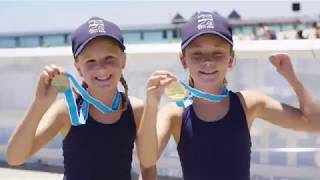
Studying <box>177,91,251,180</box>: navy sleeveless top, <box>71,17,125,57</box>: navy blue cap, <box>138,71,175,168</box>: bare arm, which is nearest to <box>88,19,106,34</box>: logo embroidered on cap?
<box>71,17,125,57</box>: navy blue cap

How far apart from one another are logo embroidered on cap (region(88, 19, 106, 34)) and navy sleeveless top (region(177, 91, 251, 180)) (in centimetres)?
56

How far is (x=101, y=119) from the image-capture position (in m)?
2.65

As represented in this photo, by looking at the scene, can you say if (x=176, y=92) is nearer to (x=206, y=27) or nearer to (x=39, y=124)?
(x=206, y=27)

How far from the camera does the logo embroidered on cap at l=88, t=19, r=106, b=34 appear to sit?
2.54 metres

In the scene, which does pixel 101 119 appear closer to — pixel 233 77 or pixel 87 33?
pixel 87 33

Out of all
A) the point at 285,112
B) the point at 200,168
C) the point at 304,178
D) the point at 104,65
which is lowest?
the point at 304,178

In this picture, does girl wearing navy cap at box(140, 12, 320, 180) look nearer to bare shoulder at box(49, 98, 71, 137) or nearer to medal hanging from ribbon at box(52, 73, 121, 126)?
medal hanging from ribbon at box(52, 73, 121, 126)

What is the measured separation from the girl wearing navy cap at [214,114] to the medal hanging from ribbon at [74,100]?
8.8 inches

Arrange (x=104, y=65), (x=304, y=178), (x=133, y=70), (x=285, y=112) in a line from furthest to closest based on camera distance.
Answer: (x=133, y=70), (x=304, y=178), (x=285, y=112), (x=104, y=65)

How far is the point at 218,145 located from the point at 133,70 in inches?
95.2

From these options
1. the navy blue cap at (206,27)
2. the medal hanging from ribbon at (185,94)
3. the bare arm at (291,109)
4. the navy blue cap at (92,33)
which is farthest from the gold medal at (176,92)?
the bare arm at (291,109)

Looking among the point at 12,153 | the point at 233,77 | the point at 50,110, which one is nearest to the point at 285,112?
the point at 50,110

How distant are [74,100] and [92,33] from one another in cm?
31

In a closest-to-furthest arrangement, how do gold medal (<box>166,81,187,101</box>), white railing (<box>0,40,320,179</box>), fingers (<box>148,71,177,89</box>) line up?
1. fingers (<box>148,71,177,89</box>)
2. gold medal (<box>166,81,187,101</box>)
3. white railing (<box>0,40,320,179</box>)
